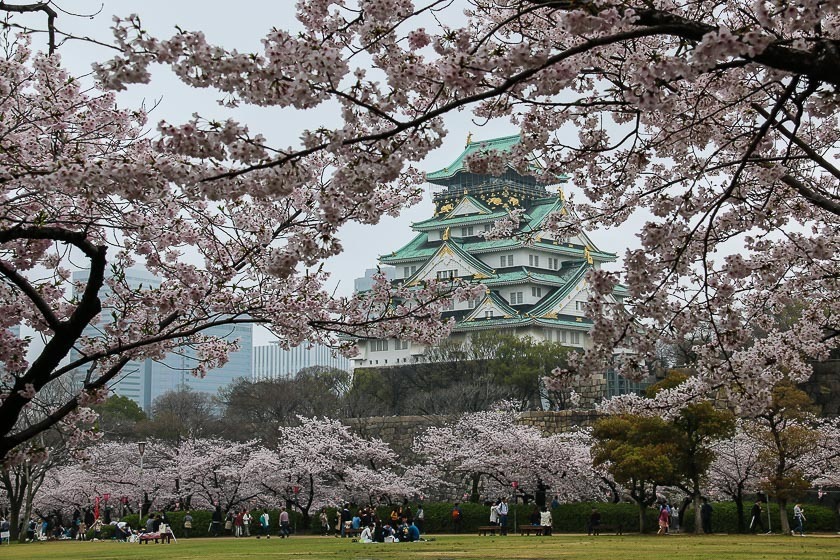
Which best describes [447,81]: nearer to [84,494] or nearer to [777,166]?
[777,166]

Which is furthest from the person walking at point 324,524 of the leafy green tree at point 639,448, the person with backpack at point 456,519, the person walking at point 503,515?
the leafy green tree at point 639,448

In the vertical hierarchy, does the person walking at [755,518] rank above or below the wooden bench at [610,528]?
above

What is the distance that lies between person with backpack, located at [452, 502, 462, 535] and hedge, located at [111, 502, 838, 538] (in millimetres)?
218

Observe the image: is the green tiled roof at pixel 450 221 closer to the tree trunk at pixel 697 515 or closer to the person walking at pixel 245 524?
the person walking at pixel 245 524

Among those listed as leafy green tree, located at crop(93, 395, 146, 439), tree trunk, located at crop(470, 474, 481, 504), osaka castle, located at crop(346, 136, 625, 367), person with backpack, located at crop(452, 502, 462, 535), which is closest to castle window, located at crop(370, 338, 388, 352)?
osaka castle, located at crop(346, 136, 625, 367)

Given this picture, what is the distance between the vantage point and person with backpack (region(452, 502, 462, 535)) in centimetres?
3384

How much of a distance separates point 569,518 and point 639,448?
7.79 metres

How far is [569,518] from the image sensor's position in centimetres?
3344

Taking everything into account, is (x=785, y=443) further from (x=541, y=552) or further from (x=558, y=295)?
(x=558, y=295)

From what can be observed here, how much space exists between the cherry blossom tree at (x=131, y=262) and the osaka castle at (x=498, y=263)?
53.5 metres

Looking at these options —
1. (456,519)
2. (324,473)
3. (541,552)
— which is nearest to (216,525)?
(324,473)

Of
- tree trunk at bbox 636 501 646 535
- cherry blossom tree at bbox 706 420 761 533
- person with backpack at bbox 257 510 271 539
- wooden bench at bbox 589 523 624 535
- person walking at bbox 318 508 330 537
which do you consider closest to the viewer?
tree trunk at bbox 636 501 646 535

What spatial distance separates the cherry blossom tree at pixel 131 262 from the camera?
7.50 m

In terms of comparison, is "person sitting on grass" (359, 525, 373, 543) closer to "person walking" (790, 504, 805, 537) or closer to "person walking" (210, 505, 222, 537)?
"person walking" (790, 504, 805, 537)
